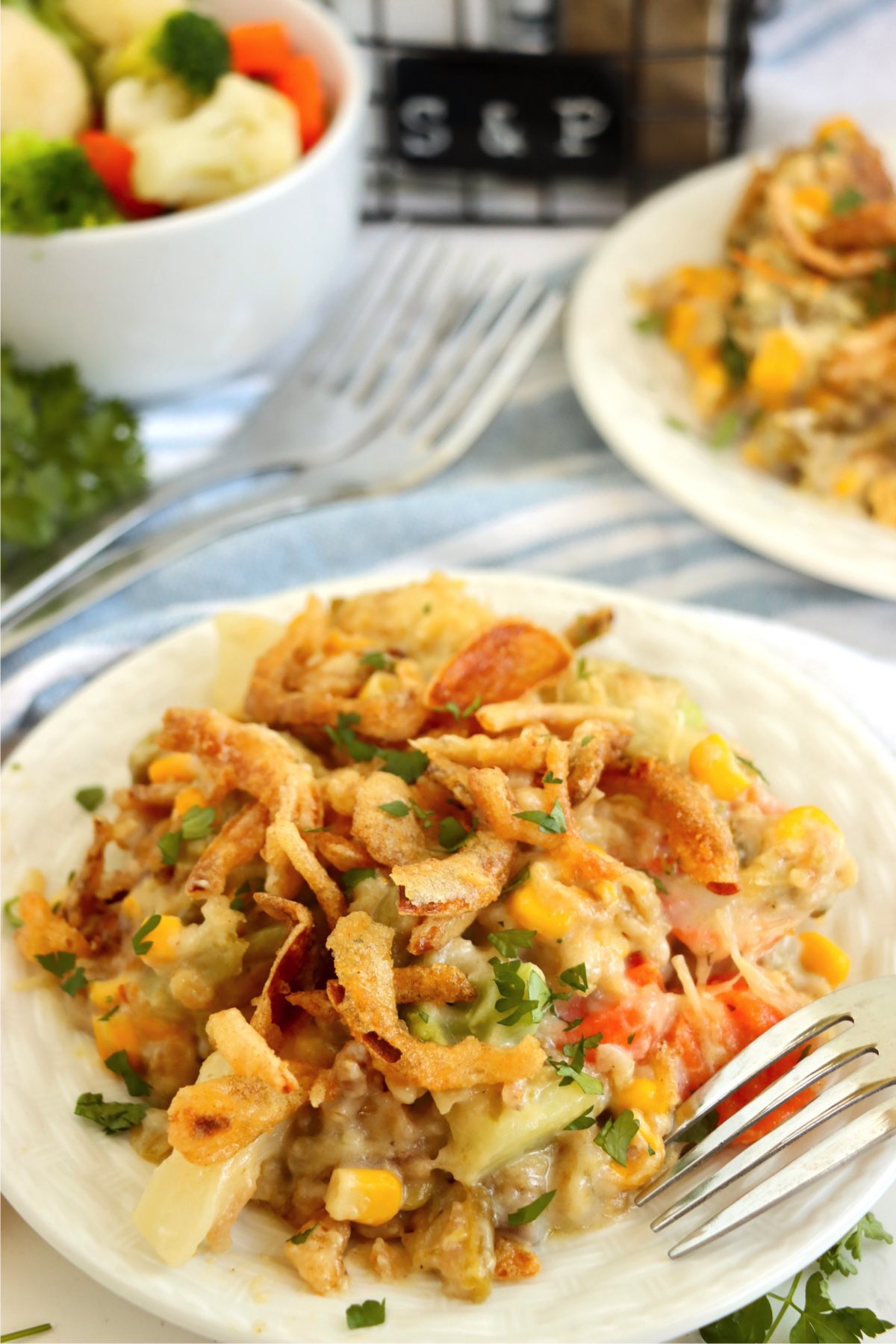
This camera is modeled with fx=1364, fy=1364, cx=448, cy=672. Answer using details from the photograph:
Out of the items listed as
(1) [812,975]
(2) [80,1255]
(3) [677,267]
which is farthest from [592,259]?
(2) [80,1255]

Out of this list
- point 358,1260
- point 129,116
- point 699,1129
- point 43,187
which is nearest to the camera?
point 358,1260

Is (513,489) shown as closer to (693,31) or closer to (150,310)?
(150,310)

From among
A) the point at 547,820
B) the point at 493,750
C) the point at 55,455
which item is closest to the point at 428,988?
the point at 547,820

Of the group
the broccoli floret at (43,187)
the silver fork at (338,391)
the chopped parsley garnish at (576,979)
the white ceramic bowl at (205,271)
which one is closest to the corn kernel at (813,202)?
the silver fork at (338,391)

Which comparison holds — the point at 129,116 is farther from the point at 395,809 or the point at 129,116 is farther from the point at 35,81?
the point at 395,809

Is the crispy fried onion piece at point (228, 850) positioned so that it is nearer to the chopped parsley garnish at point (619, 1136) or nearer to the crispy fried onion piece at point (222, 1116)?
the crispy fried onion piece at point (222, 1116)

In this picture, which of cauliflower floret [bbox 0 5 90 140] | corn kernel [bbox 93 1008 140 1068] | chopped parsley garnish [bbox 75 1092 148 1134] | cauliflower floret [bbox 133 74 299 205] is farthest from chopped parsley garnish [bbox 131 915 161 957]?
cauliflower floret [bbox 0 5 90 140]

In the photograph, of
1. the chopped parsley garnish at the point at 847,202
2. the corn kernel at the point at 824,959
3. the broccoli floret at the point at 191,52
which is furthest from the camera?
the chopped parsley garnish at the point at 847,202
